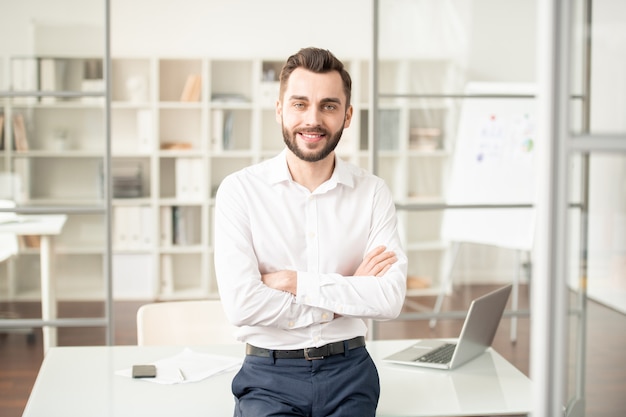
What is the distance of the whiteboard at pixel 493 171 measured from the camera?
3865 mm

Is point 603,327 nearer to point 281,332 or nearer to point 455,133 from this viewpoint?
point 281,332

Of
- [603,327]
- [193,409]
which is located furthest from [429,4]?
[603,327]

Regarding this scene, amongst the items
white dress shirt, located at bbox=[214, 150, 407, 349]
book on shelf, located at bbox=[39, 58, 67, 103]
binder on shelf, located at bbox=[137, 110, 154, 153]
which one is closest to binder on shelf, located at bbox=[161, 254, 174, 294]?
binder on shelf, located at bbox=[137, 110, 154, 153]

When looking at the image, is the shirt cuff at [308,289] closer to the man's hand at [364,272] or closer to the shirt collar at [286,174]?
the man's hand at [364,272]

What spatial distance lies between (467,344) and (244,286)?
0.68m

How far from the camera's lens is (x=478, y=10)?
12.4 feet

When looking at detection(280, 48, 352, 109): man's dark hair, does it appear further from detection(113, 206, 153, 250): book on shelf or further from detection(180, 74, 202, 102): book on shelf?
detection(180, 74, 202, 102): book on shelf

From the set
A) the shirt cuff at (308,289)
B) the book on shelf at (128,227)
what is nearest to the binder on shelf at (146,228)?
the book on shelf at (128,227)

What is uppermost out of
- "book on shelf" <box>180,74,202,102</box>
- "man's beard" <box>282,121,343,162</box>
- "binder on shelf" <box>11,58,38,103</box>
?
"book on shelf" <box>180,74,202,102</box>

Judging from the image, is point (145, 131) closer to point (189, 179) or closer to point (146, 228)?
point (189, 179)

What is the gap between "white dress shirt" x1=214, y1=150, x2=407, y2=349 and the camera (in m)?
2.07

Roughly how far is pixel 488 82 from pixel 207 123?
3646mm

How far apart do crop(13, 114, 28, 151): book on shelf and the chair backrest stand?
4.11ft

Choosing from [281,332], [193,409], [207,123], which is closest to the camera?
[193,409]
